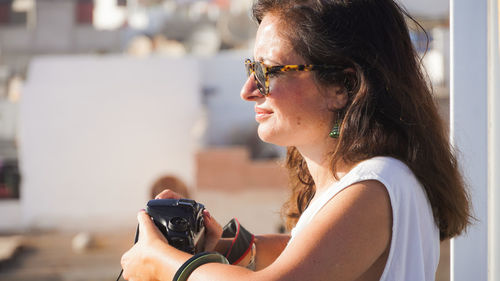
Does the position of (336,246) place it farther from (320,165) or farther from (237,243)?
(237,243)

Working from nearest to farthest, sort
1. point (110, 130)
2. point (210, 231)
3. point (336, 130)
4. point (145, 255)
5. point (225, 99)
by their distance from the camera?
point (145, 255) < point (336, 130) < point (210, 231) < point (110, 130) < point (225, 99)

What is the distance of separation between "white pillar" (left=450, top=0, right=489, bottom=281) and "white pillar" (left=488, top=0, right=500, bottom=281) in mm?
14

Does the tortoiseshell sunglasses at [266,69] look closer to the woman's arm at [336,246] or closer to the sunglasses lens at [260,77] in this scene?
the sunglasses lens at [260,77]

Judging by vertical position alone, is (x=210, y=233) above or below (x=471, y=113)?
below

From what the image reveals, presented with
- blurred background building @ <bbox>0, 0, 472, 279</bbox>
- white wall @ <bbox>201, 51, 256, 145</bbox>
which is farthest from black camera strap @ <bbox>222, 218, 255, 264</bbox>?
white wall @ <bbox>201, 51, 256, 145</bbox>

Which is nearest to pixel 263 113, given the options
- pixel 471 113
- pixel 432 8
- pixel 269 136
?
pixel 269 136

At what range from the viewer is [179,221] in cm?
115

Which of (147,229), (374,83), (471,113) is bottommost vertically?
(147,229)

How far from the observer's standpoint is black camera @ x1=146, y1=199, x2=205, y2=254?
1.14 meters

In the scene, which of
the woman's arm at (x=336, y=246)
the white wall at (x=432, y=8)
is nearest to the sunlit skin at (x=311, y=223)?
the woman's arm at (x=336, y=246)

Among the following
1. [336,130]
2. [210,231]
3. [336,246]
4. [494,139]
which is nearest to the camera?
[336,246]

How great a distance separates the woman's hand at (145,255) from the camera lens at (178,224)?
0.10 ft

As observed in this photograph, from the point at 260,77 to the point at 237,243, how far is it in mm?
423

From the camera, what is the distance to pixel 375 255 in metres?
0.98
